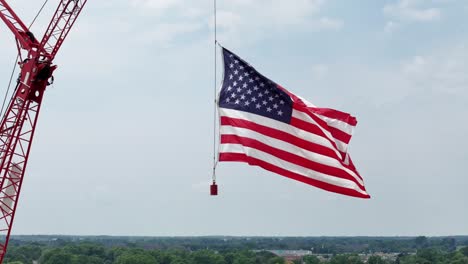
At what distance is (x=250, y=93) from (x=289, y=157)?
3619mm

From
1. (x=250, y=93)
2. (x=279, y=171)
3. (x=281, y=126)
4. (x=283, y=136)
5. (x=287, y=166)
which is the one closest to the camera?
(x=279, y=171)

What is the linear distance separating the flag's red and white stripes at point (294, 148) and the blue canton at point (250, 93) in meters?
0.33

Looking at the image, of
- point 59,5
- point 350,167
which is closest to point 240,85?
point 350,167

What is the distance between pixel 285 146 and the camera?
113ft

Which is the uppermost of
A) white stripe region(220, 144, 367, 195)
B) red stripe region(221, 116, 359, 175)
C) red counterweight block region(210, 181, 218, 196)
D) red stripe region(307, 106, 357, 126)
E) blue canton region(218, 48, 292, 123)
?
blue canton region(218, 48, 292, 123)

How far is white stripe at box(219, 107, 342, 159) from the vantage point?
34.5 m

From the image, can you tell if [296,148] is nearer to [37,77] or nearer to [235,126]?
[235,126]

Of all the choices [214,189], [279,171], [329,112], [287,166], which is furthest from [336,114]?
[214,189]

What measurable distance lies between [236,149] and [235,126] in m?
1.09

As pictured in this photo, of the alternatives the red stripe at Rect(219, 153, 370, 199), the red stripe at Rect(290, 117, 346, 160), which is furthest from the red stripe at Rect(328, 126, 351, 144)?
the red stripe at Rect(219, 153, 370, 199)

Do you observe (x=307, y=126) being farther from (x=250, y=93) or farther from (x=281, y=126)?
(x=250, y=93)

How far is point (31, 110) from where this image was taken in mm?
70938

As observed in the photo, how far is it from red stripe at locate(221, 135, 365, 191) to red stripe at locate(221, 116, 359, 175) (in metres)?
0.52

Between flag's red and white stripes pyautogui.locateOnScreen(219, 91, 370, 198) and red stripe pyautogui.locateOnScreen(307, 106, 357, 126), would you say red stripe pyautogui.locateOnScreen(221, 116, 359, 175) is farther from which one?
red stripe pyautogui.locateOnScreen(307, 106, 357, 126)
